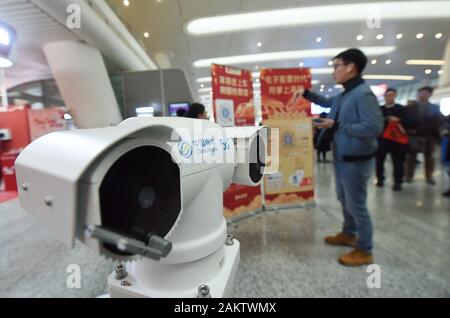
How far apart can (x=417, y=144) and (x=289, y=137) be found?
1.68 meters

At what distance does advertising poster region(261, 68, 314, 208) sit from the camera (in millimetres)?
1817

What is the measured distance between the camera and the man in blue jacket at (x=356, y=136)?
0.89 meters

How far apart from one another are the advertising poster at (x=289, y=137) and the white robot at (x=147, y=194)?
1.55m

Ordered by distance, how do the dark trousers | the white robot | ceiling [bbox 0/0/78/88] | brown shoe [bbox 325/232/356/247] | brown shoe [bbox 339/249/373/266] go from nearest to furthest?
the white robot < ceiling [bbox 0/0/78/88] < brown shoe [bbox 339/249/373/266] < brown shoe [bbox 325/232/356/247] < the dark trousers

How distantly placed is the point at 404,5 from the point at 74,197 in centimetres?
79

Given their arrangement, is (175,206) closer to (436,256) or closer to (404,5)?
(404,5)

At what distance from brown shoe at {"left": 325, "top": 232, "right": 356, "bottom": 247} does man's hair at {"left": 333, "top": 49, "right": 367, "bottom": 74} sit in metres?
0.98

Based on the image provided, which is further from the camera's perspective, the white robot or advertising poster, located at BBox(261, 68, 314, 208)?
advertising poster, located at BBox(261, 68, 314, 208)

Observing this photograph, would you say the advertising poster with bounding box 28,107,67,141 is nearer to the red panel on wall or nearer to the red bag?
the red panel on wall

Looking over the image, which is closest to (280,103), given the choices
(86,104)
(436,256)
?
(436,256)

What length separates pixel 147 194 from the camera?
0.73 ft

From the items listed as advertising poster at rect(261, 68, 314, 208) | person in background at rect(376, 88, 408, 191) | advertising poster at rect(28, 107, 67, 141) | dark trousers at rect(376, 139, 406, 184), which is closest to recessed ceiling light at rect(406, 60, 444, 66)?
advertising poster at rect(261, 68, 314, 208)

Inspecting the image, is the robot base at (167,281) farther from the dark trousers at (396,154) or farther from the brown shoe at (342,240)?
the dark trousers at (396,154)

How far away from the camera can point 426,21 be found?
1.82ft
